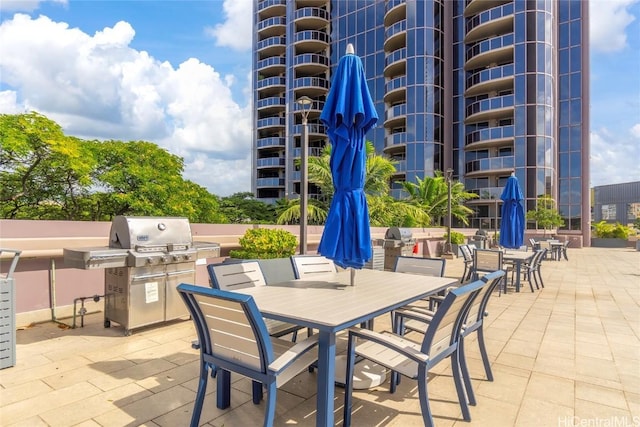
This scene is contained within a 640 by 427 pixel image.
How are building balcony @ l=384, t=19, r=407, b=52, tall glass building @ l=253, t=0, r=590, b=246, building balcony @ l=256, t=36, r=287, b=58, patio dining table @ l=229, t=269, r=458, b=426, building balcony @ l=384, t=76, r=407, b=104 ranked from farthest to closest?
building balcony @ l=256, t=36, r=287, b=58, building balcony @ l=384, t=76, r=407, b=104, building balcony @ l=384, t=19, r=407, b=52, tall glass building @ l=253, t=0, r=590, b=246, patio dining table @ l=229, t=269, r=458, b=426

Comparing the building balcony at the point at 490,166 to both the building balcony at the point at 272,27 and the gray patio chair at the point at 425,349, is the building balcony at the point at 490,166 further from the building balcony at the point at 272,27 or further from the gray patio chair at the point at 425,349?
the gray patio chair at the point at 425,349

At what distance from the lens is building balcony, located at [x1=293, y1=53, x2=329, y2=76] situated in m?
34.1

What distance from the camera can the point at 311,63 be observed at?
34.0 meters

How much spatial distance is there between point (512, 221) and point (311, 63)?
28728 mm

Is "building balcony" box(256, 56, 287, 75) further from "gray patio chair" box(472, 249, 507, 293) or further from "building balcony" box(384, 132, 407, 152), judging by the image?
"gray patio chair" box(472, 249, 507, 293)

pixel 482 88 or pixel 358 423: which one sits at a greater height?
pixel 482 88

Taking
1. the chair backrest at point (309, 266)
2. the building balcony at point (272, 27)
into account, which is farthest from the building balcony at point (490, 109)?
the chair backrest at point (309, 266)

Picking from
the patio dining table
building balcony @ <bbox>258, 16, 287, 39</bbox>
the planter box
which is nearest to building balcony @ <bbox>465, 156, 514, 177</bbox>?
the planter box

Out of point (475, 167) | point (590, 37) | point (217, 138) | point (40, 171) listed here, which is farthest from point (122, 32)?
point (590, 37)

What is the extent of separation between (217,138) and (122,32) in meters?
13.9

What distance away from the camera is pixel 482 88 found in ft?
90.9

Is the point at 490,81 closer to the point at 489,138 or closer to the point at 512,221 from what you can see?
the point at 489,138

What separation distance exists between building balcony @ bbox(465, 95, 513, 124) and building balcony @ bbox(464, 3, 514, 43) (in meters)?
5.48

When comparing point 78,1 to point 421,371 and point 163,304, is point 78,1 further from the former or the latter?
point 421,371
